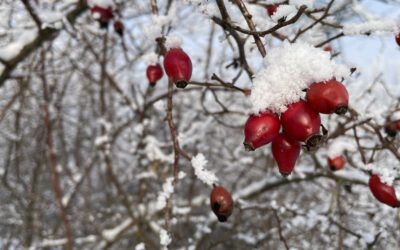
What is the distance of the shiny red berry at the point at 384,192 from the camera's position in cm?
129

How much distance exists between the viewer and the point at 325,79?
0.82 m

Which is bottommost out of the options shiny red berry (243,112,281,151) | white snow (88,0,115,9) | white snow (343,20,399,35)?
white snow (343,20,399,35)

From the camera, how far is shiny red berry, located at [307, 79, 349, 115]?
79cm

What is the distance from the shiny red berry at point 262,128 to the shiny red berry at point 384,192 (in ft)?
2.11

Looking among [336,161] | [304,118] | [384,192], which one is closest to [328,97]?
[304,118]

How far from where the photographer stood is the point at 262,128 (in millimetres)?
823

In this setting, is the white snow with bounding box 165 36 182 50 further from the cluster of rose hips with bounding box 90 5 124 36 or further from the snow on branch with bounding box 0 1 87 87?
the snow on branch with bounding box 0 1 87 87

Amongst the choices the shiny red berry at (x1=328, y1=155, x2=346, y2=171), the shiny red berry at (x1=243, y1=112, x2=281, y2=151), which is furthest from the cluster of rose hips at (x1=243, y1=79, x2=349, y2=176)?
the shiny red berry at (x1=328, y1=155, x2=346, y2=171)

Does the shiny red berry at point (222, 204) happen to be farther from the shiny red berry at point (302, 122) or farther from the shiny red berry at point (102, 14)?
the shiny red berry at point (102, 14)

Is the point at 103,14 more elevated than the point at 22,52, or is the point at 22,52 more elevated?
the point at 103,14

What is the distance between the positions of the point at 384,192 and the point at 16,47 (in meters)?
2.00

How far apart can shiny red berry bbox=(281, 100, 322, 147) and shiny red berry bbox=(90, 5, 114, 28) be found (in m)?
1.55

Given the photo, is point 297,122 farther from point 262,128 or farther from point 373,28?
point 373,28

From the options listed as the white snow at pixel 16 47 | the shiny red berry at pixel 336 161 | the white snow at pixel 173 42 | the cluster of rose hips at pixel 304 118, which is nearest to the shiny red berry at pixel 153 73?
the white snow at pixel 173 42
